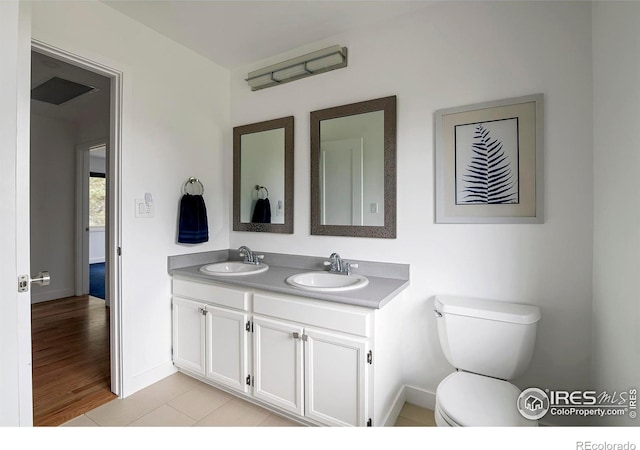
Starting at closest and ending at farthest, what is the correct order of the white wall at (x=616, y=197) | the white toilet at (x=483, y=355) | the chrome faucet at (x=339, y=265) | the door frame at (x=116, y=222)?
1. the white wall at (x=616, y=197)
2. the white toilet at (x=483, y=355)
3. the door frame at (x=116, y=222)
4. the chrome faucet at (x=339, y=265)

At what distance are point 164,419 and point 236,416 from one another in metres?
0.40

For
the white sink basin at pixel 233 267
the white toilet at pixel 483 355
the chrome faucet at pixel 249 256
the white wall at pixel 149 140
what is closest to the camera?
the white toilet at pixel 483 355

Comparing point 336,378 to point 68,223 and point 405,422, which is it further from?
point 68,223

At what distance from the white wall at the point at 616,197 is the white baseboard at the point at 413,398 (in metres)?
0.79

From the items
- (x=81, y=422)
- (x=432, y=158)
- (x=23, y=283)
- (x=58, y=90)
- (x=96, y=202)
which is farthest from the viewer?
(x=96, y=202)

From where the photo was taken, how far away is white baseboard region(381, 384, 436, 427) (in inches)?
68.9

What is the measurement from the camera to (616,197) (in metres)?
1.19

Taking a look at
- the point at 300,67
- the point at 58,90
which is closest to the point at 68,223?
the point at 58,90

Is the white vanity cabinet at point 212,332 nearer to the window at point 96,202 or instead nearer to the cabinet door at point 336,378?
the cabinet door at point 336,378

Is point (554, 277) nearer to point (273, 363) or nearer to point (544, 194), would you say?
point (544, 194)

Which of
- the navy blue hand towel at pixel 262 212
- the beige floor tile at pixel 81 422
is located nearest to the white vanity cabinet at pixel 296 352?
the beige floor tile at pixel 81 422

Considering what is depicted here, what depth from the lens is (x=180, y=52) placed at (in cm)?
222

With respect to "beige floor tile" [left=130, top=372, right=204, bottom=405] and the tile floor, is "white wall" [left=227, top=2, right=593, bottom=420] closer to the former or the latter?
the tile floor

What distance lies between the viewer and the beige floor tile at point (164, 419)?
1.66 meters
